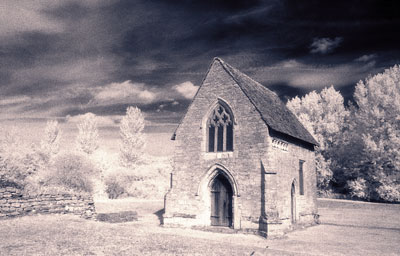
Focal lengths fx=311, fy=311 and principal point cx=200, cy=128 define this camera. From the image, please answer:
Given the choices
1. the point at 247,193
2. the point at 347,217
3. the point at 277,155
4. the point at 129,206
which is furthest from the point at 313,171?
the point at 129,206

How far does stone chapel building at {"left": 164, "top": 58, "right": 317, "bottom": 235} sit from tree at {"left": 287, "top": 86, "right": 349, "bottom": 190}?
59.2 ft

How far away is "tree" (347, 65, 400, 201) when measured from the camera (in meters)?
28.4

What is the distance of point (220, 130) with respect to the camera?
1859 cm

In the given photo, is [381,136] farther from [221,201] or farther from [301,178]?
[221,201]

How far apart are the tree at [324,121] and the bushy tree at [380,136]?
13.4 feet

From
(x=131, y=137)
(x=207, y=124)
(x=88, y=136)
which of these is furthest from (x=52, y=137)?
(x=207, y=124)

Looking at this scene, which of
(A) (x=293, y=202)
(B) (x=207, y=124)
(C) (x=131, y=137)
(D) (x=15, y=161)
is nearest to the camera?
(B) (x=207, y=124)

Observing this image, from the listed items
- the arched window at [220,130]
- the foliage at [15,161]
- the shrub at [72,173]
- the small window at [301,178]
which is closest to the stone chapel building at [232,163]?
the arched window at [220,130]

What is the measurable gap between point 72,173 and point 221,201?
20.4 meters

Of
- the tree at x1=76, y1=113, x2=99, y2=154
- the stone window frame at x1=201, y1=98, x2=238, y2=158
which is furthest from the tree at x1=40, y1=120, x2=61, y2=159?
the stone window frame at x1=201, y1=98, x2=238, y2=158

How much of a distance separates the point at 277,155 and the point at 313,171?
7.51 m

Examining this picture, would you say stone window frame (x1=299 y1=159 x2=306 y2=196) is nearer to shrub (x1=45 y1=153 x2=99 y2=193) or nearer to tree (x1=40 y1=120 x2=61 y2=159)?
shrub (x1=45 y1=153 x2=99 y2=193)

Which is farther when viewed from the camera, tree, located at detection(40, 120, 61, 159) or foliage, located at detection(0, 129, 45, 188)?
tree, located at detection(40, 120, 61, 159)

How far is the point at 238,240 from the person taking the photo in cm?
1444
